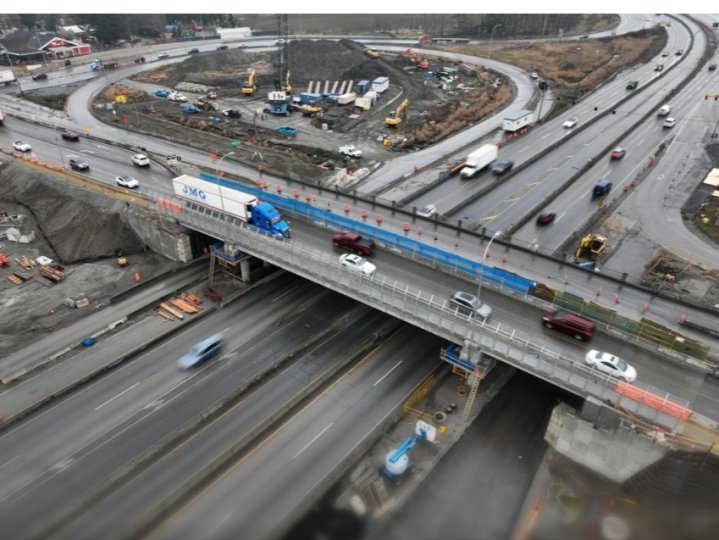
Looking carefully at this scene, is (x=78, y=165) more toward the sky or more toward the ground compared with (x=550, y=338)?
more toward the ground

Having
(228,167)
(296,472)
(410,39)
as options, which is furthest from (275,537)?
(410,39)

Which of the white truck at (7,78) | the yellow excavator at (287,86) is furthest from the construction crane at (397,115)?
the white truck at (7,78)

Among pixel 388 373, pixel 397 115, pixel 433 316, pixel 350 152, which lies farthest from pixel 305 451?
pixel 397 115

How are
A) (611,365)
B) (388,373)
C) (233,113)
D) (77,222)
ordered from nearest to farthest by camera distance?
(611,365) < (388,373) < (77,222) < (233,113)

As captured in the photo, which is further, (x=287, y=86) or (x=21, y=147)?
(x=287, y=86)

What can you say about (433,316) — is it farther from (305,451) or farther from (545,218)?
(545,218)

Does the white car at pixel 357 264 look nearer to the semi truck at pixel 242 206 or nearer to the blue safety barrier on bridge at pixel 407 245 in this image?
the blue safety barrier on bridge at pixel 407 245

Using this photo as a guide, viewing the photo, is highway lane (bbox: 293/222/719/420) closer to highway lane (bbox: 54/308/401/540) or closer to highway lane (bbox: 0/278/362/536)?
highway lane (bbox: 54/308/401/540)

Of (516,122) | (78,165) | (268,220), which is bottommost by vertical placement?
(78,165)

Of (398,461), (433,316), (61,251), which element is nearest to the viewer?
(398,461)
